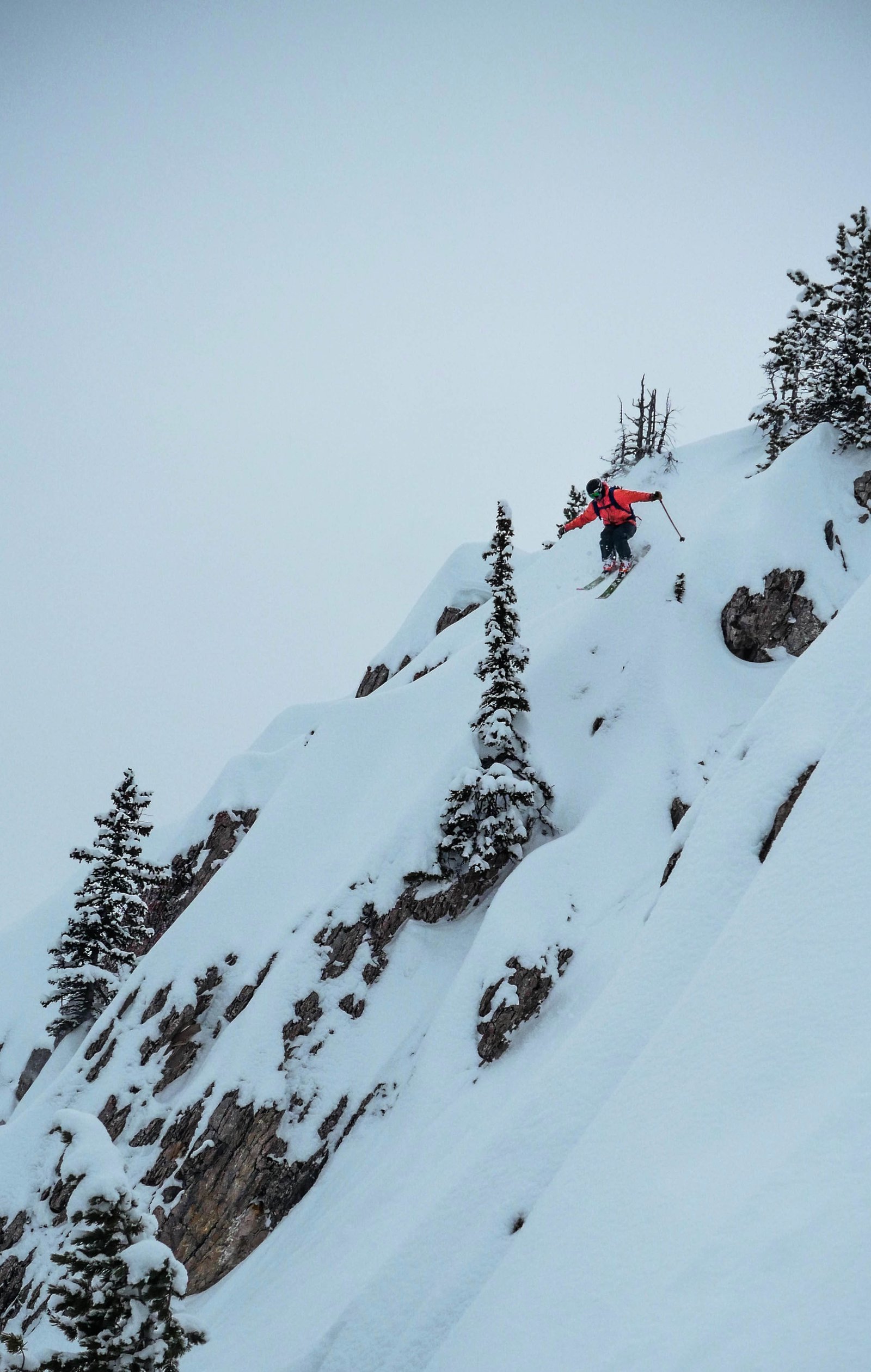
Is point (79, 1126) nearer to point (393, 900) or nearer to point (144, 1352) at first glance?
point (144, 1352)

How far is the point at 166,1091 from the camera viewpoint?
55.1ft

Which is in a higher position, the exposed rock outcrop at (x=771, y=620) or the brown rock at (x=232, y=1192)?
the exposed rock outcrop at (x=771, y=620)

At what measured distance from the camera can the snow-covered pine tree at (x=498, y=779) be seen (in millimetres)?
17297

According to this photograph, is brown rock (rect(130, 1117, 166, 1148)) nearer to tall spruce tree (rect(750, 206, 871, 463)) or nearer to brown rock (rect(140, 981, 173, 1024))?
brown rock (rect(140, 981, 173, 1024))

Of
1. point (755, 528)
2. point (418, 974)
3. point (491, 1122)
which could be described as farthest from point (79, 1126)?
point (755, 528)

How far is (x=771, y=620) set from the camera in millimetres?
20000

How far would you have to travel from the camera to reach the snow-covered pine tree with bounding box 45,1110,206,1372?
6.99 meters

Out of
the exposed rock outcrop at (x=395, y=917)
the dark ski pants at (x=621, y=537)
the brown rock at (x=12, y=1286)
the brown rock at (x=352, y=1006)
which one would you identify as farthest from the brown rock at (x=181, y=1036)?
the dark ski pants at (x=621, y=537)

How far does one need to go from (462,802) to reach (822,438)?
18.5 m

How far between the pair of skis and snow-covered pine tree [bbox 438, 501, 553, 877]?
429 centimetres

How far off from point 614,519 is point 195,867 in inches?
806

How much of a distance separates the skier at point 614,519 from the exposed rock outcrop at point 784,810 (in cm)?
1399

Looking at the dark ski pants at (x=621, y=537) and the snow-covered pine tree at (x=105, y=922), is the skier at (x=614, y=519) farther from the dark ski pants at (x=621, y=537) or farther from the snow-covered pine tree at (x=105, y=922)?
the snow-covered pine tree at (x=105, y=922)

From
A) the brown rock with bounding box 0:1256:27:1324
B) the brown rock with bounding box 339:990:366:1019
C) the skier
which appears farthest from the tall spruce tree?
the brown rock with bounding box 0:1256:27:1324
